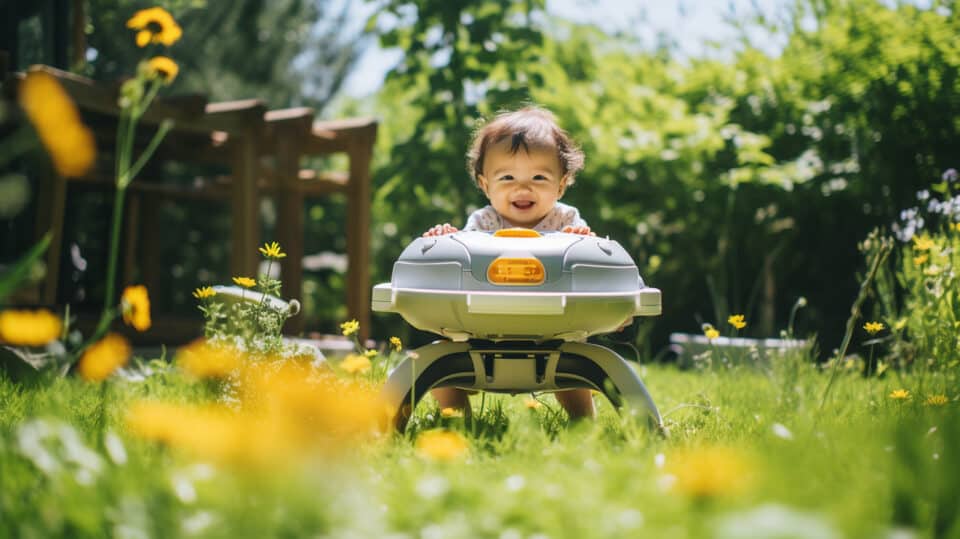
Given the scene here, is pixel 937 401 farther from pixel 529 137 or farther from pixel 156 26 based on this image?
pixel 156 26

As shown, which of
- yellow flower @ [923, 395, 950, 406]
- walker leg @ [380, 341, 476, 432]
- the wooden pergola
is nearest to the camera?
yellow flower @ [923, 395, 950, 406]

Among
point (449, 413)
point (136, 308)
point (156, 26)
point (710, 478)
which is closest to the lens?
point (710, 478)

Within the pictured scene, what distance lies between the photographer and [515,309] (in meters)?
1.98

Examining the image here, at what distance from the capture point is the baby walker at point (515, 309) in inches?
79.7

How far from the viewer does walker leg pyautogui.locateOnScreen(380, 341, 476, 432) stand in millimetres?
2264

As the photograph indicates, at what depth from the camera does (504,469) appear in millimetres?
1591

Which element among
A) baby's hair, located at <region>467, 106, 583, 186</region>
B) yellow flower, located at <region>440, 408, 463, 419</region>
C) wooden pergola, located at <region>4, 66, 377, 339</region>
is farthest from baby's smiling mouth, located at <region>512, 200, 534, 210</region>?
wooden pergola, located at <region>4, 66, 377, 339</region>

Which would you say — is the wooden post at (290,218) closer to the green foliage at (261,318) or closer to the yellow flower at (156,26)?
the green foliage at (261,318)

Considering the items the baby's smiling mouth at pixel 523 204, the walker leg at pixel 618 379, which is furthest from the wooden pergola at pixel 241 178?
the walker leg at pixel 618 379

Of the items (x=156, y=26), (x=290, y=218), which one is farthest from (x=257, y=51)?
(x=156, y=26)

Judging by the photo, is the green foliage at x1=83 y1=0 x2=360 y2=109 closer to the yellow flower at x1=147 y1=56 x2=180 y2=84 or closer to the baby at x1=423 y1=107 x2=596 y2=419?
the baby at x1=423 y1=107 x2=596 y2=419

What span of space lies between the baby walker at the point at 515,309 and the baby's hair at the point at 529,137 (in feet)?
1.54

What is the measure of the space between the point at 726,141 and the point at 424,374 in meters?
3.91

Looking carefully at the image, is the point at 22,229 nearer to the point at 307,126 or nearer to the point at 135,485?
the point at 307,126
